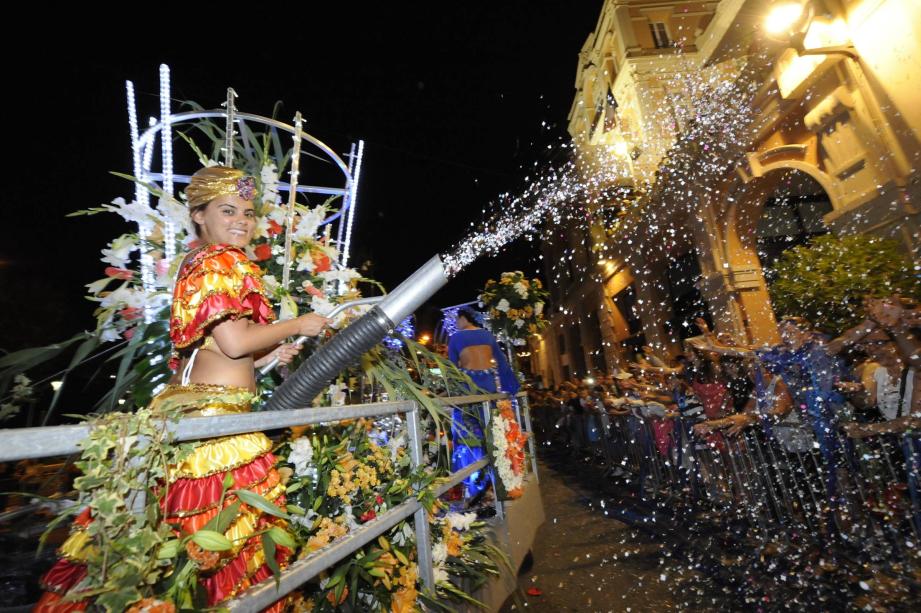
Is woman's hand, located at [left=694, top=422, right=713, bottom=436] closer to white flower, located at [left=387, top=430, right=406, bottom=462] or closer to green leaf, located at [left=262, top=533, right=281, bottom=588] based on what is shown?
white flower, located at [left=387, top=430, right=406, bottom=462]

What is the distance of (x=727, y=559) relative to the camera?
385cm

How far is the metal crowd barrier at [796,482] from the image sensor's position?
145 inches

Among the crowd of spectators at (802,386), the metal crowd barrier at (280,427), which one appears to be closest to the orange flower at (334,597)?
the metal crowd barrier at (280,427)

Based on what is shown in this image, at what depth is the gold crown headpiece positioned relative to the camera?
2.04 meters

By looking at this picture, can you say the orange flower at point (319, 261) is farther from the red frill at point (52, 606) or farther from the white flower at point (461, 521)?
the white flower at point (461, 521)

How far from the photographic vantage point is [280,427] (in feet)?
4.76

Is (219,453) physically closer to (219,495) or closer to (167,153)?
(219,495)

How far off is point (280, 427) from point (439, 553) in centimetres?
180

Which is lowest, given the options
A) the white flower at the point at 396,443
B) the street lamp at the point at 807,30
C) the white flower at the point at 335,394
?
the white flower at the point at 396,443

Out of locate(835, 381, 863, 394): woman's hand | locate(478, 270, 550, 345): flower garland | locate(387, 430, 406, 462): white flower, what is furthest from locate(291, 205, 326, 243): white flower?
locate(835, 381, 863, 394): woman's hand

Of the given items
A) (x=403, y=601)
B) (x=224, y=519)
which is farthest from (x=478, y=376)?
(x=224, y=519)

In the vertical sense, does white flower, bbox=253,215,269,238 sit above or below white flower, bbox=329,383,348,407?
above

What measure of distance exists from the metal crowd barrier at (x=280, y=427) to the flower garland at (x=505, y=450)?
1.20 meters

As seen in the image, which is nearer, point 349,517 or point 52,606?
point 52,606
